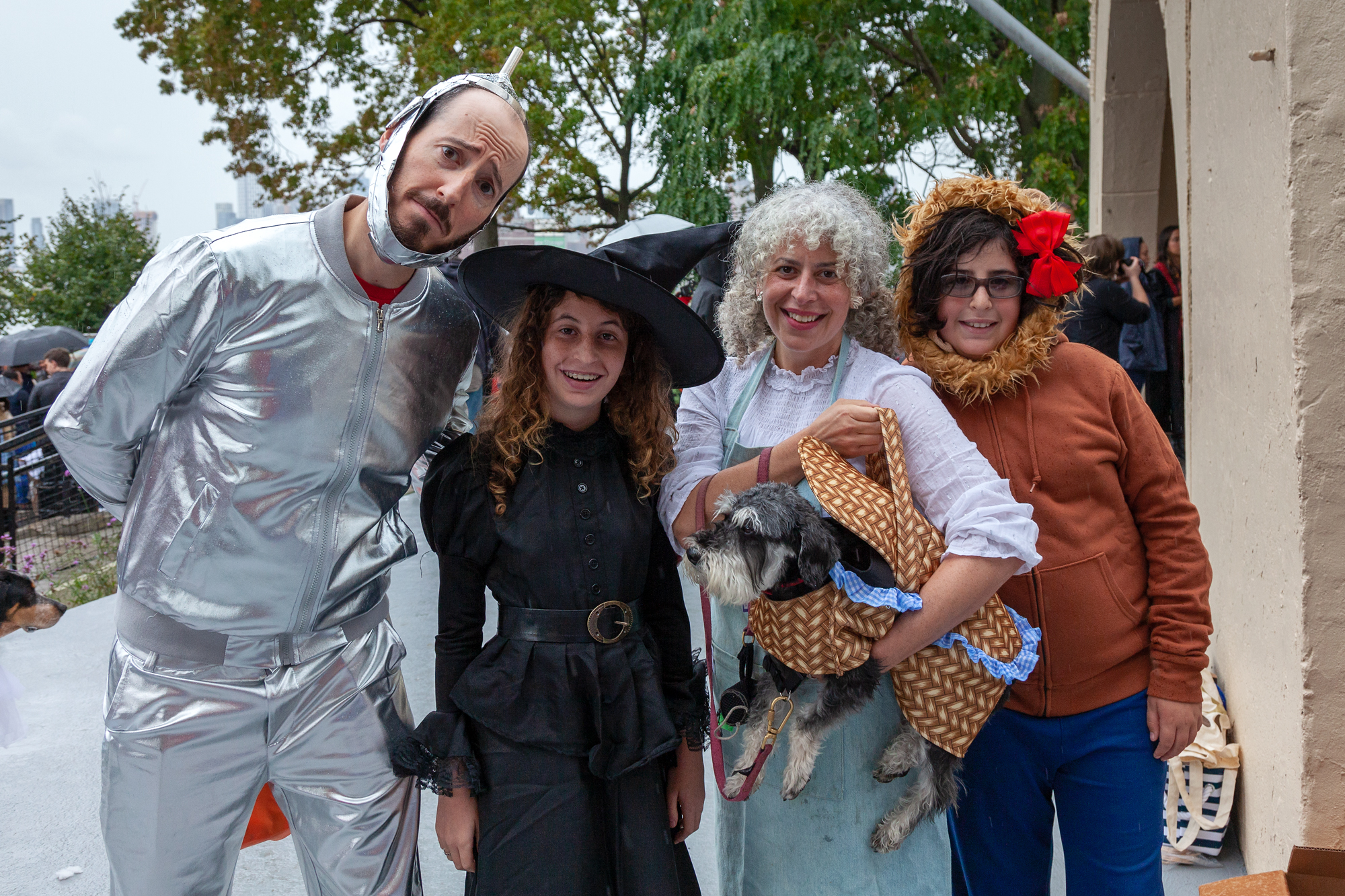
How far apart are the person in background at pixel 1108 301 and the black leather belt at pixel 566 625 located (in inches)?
213

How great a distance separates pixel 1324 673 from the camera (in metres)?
2.39

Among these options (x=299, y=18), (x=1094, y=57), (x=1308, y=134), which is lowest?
(x=1308, y=134)

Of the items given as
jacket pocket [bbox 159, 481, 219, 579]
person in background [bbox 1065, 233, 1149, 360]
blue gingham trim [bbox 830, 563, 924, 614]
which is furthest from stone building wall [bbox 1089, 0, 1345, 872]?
person in background [bbox 1065, 233, 1149, 360]

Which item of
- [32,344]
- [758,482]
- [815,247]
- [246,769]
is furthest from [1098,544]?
[32,344]

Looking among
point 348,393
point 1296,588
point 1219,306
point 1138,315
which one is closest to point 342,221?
point 348,393

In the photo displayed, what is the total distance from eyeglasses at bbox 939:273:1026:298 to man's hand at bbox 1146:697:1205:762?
38.0 inches

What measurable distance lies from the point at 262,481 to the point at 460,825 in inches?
32.4

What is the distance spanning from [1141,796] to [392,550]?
1.78 m

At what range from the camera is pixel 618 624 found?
6.68 feet

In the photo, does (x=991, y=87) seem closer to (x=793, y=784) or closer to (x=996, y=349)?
(x=996, y=349)

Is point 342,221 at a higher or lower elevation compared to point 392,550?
higher

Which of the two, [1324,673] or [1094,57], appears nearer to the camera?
[1324,673]

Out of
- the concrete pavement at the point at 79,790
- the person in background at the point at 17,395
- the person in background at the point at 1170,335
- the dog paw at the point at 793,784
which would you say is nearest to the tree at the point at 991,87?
the person in background at the point at 1170,335

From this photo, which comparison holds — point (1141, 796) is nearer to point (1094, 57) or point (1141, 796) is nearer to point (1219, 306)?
point (1219, 306)
